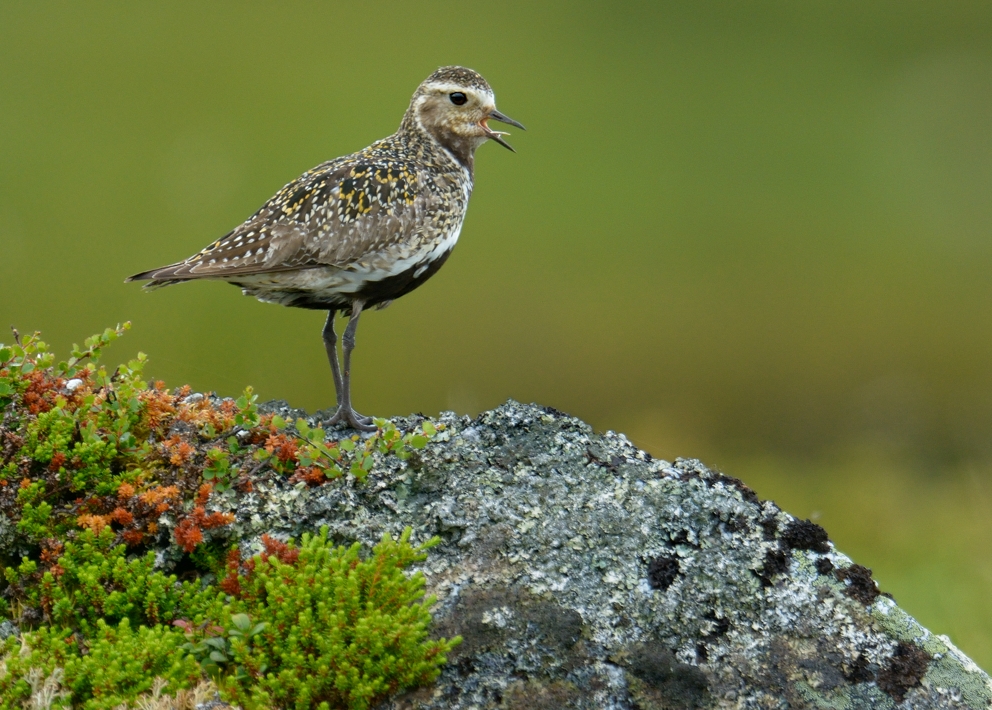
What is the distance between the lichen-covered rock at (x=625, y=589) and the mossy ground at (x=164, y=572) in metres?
0.22

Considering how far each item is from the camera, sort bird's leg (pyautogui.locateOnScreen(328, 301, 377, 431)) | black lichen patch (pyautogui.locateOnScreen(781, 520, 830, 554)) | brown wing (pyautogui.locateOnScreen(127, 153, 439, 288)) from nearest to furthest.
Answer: black lichen patch (pyautogui.locateOnScreen(781, 520, 830, 554)), brown wing (pyautogui.locateOnScreen(127, 153, 439, 288)), bird's leg (pyautogui.locateOnScreen(328, 301, 377, 431))

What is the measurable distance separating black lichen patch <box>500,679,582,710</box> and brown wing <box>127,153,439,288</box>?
3.37m

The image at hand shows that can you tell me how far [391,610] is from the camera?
5.33 metres

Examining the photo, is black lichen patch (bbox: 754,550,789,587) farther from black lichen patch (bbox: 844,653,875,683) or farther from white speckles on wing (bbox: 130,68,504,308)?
white speckles on wing (bbox: 130,68,504,308)

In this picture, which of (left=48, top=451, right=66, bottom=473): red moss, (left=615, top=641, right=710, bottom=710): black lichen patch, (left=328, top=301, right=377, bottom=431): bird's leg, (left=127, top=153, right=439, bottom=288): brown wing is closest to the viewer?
(left=615, top=641, right=710, bottom=710): black lichen patch

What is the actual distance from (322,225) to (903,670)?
462 centimetres

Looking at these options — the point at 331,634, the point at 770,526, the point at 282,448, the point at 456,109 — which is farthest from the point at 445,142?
→ the point at 331,634

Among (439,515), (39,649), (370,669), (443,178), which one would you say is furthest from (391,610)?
(443,178)

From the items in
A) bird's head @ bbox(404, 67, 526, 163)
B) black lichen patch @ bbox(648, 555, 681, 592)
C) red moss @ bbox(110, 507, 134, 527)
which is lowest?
red moss @ bbox(110, 507, 134, 527)

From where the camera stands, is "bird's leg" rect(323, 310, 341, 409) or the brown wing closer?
the brown wing

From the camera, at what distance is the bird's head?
8.43m

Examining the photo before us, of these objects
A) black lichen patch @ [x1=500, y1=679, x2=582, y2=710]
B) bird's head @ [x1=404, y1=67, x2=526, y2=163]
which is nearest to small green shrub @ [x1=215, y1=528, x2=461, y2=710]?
black lichen patch @ [x1=500, y1=679, x2=582, y2=710]

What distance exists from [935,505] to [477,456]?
315 inches

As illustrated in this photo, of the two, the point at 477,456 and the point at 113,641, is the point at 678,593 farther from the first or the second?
the point at 113,641
